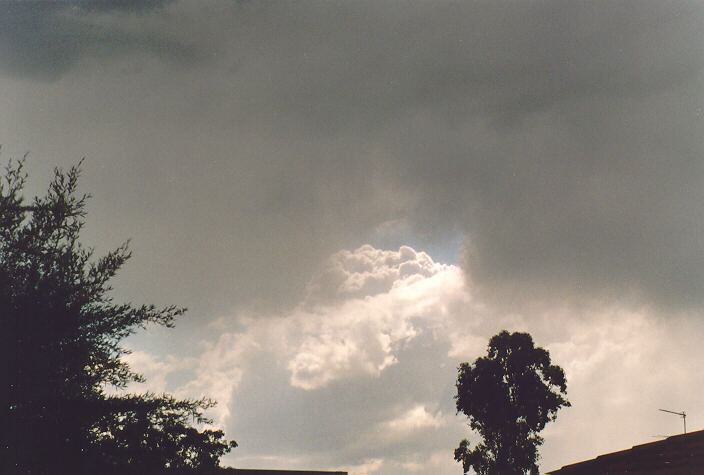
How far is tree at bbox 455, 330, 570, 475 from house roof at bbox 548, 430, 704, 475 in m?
29.2

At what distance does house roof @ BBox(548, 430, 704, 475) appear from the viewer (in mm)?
14760

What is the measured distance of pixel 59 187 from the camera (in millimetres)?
16109

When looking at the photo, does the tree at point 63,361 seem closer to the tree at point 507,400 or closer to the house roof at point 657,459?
the house roof at point 657,459

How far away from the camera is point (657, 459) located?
16.0m

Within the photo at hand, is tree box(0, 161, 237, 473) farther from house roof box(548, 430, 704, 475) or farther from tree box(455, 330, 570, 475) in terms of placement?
tree box(455, 330, 570, 475)

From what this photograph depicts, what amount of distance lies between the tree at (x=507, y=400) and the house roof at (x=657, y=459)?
29187mm

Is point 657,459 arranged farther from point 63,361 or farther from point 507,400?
point 507,400

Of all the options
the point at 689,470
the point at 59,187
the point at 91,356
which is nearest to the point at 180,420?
the point at 91,356

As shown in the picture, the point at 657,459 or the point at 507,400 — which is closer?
the point at 657,459

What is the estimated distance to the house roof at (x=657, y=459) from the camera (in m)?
14.8

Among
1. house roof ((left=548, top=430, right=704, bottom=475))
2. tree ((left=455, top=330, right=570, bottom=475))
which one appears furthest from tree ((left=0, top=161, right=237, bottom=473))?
tree ((left=455, top=330, right=570, bottom=475))

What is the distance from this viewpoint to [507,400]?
48562 mm

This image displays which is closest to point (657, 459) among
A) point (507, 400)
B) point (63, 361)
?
point (63, 361)

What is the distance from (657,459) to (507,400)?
111ft
